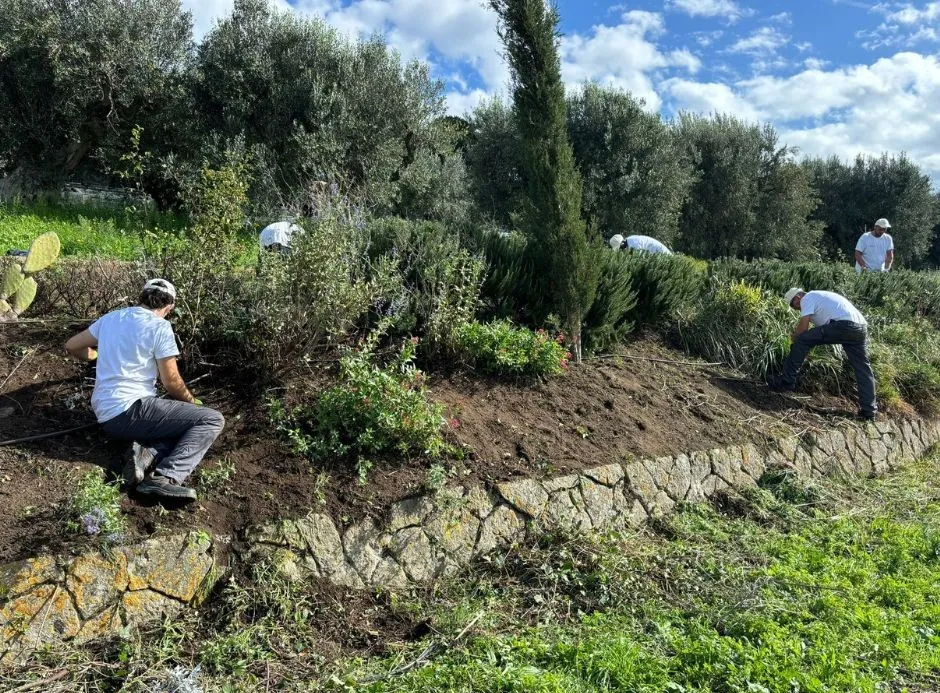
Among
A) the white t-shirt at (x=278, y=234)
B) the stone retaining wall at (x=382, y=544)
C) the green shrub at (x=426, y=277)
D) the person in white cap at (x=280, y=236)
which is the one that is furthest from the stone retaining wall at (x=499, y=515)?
the white t-shirt at (x=278, y=234)

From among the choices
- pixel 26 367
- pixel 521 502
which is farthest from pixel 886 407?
pixel 26 367

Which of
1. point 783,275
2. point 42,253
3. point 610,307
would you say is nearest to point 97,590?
point 42,253

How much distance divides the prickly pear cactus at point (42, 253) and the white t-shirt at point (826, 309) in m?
7.94

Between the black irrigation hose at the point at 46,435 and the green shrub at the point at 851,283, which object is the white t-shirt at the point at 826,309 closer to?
the green shrub at the point at 851,283

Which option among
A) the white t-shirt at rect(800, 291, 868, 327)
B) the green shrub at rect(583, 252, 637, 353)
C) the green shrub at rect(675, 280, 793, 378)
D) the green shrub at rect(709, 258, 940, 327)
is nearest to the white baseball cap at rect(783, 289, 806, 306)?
the green shrub at rect(675, 280, 793, 378)

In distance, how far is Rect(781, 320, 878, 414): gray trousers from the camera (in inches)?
320

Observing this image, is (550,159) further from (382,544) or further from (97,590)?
(97,590)

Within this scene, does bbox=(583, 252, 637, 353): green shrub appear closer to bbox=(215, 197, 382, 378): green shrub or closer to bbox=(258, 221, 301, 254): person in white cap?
bbox=(215, 197, 382, 378): green shrub

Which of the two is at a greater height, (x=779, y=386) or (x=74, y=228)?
(x=74, y=228)

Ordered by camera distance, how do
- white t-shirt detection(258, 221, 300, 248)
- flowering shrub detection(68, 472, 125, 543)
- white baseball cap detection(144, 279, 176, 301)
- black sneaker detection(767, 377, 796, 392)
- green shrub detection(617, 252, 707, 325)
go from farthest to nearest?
green shrub detection(617, 252, 707, 325)
black sneaker detection(767, 377, 796, 392)
white t-shirt detection(258, 221, 300, 248)
white baseball cap detection(144, 279, 176, 301)
flowering shrub detection(68, 472, 125, 543)

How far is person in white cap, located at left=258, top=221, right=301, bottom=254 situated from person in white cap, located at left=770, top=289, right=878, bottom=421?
233 inches

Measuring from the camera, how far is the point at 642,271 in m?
8.62

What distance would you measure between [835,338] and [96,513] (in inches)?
307

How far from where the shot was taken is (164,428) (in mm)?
4328
